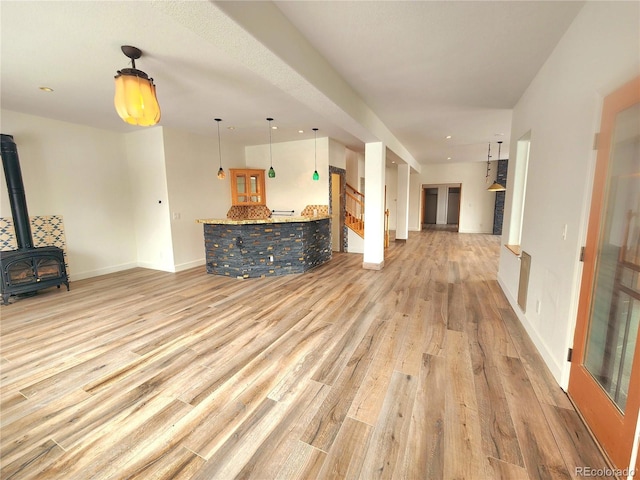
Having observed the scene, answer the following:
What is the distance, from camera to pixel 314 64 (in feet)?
8.30

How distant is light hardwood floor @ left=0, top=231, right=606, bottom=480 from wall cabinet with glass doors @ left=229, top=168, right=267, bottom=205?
3.74m

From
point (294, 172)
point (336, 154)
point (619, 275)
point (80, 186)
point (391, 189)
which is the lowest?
point (619, 275)

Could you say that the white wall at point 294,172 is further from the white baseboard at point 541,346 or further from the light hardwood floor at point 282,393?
the white baseboard at point 541,346

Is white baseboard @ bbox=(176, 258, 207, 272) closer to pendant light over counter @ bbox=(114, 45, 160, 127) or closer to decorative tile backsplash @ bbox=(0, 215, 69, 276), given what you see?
decorative tile backsplash @ bbox=(0, 215, 69, 276)

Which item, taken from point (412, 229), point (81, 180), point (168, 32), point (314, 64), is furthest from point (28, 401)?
point (412, 229)

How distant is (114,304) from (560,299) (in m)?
5.23

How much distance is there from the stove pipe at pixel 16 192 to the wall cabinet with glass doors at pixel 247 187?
3666 millimetres

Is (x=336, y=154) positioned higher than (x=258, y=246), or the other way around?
(x=336, y=154)

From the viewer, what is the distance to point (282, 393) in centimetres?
199

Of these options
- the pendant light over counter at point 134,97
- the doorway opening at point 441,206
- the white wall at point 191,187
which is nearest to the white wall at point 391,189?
the doorway opening at point 441,206

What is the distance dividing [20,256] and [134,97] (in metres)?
3.80

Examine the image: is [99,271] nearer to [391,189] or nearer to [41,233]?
[41,233]

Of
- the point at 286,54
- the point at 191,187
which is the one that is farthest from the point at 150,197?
the point at 286,54

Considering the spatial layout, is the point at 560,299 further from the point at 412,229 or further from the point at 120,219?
the point at 412,229
